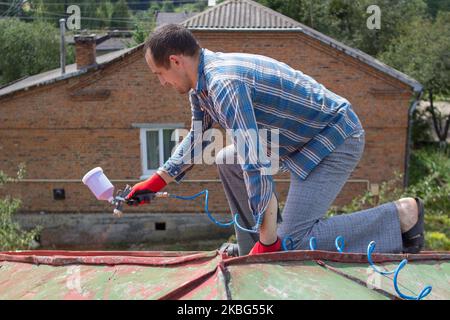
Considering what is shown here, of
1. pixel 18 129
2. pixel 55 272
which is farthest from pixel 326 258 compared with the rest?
pixel 18 129

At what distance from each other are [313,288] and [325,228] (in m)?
0.70

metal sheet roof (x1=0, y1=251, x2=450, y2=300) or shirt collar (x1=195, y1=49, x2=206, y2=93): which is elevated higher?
shirt collar (x1=195, y1=49, x2=206, y2=93)

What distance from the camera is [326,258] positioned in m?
2.54

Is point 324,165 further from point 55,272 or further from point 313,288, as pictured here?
point 55,272

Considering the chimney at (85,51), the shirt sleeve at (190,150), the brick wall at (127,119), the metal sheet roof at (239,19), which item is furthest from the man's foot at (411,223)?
the chimney at (85,51)

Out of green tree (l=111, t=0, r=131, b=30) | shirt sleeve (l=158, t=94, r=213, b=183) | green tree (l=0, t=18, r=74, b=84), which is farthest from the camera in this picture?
green tree (l=111, t=0, r=131, b=30)

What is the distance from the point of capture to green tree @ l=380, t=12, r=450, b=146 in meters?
17.7

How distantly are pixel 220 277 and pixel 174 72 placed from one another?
37.5 inches

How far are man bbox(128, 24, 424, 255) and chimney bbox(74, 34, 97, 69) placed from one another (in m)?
10.3

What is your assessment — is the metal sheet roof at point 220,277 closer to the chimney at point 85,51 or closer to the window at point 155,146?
the window at point 155,146

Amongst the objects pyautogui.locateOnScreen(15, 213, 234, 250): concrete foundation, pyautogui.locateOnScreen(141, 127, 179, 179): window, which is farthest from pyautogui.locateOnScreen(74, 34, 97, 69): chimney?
pyautogui.locateOnScreen(15, 213, 234, 250): concrete foundation

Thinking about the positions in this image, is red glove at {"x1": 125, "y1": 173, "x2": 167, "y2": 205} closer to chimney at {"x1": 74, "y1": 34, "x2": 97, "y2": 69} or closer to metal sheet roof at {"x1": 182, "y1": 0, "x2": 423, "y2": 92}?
metal sheet roof at {"x1": 182, "y1": 0, "x2": 423, "y2": 92}

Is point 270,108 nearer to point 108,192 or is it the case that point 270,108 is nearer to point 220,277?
point 220,277
